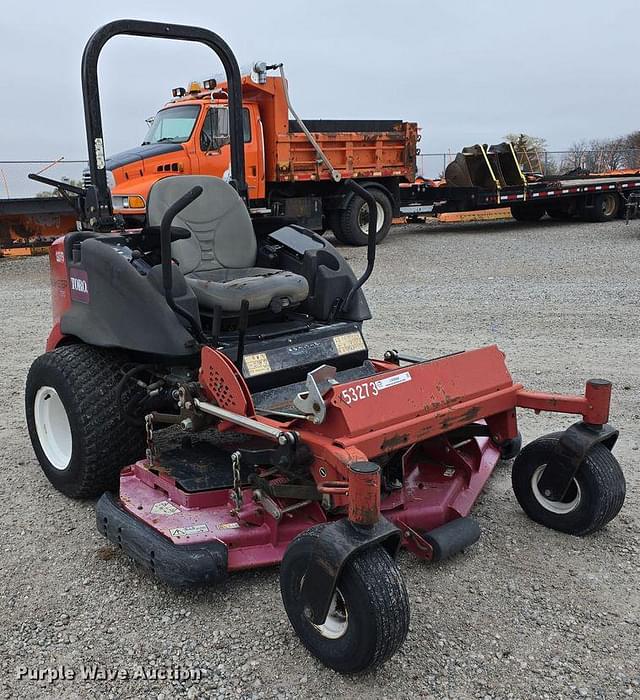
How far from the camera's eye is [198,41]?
12.9 feet

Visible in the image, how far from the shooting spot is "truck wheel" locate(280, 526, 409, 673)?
2133 millimetres

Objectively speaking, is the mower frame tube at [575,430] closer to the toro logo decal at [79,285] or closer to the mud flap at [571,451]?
the mud flap at [571,451]

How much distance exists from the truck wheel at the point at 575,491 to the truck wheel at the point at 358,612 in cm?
111

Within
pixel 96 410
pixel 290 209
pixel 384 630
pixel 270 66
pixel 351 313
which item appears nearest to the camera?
pixel 384 630

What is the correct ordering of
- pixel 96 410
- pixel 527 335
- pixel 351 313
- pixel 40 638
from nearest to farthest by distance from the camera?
pixel 40 638, pixel 96 410, pixel 351 313, pixel 527 335

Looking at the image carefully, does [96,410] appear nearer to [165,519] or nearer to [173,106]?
[165,519]

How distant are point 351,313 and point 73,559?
181 cm

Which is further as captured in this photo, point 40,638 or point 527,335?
point 527,335

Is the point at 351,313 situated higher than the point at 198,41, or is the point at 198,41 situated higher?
the point at 198,41

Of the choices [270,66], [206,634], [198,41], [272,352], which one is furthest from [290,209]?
[206,634]

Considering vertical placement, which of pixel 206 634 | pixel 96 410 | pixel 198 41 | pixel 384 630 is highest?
pixel 198 41

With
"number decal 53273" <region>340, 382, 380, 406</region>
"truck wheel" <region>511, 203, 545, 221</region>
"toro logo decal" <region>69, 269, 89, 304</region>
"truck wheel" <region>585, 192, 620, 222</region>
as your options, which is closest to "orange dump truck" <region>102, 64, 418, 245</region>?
"truck wheel" <region>511, 203, 545, 221</region>

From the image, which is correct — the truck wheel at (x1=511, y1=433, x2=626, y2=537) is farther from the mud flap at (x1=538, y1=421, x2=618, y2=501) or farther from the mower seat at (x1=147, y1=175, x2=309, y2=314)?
the mower seat at (x1=147, y1=175, x2=309, y2=314)

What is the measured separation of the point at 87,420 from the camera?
3.25 meters
